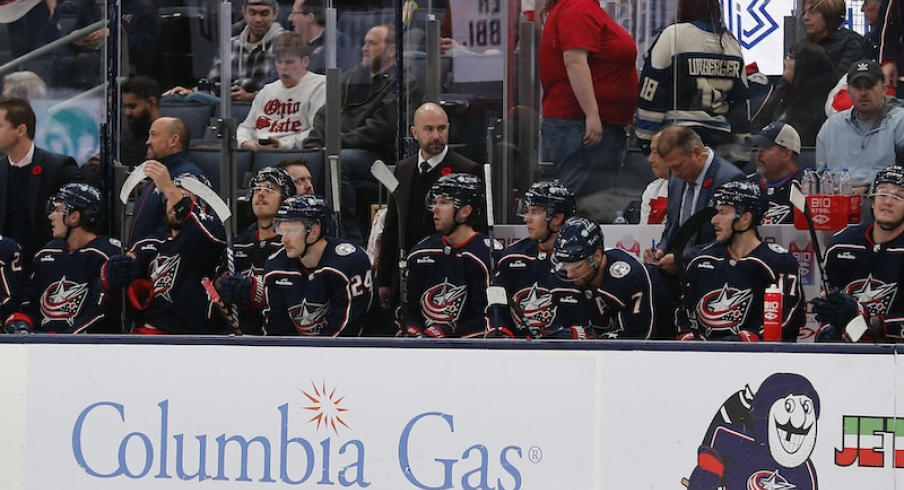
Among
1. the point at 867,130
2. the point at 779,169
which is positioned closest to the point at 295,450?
the point at 779,169

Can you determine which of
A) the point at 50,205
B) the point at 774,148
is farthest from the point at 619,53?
the point at 50,205

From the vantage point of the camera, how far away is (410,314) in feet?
20.5

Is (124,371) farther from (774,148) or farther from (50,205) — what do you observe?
(774,148)

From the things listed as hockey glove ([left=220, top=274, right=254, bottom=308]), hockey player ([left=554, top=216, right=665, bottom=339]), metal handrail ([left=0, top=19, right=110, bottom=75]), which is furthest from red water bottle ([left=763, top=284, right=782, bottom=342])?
metal handrail ([left=0, top=19, right=110, bottom=75])

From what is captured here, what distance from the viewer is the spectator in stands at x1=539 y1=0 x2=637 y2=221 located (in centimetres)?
654

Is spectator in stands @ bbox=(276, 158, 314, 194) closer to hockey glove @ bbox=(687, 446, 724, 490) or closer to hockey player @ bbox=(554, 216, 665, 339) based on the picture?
hockey player @ bbox=(554, 216, 665, 339)

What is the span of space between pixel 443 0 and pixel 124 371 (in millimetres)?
2687

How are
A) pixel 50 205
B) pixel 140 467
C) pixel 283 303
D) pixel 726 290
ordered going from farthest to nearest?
pixel 50 205, pixel 283 303, pixel 726 290, pixel 140 467

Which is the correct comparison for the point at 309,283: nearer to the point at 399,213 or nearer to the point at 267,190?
the point at 267,190

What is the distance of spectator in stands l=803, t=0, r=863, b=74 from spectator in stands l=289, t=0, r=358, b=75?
2.16m

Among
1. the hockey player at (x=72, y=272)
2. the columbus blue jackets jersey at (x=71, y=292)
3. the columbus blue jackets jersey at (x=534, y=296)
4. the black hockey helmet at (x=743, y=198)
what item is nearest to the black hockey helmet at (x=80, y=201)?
the hockey player at (x=72, y=272)

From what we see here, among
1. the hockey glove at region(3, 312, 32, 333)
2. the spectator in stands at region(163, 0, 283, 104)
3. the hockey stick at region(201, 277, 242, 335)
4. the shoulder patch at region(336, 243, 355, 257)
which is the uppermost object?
the spectator in stands at region(163, 0, 283, 104)

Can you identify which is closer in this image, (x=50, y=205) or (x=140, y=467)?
(x=140, y=467)

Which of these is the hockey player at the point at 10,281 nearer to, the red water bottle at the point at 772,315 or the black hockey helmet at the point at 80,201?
the black hockey helmet at the point at 80,201
